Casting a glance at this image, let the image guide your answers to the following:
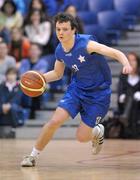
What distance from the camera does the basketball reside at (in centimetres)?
756

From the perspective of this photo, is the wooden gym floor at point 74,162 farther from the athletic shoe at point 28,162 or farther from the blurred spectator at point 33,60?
the blurred spectator at point 33,60

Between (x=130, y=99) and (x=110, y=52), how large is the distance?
5.49 m

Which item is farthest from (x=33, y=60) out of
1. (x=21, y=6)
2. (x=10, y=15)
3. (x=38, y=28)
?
(x=21, y=6)

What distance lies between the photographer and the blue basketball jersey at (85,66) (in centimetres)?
752

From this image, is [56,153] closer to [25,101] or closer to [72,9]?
[25,101]

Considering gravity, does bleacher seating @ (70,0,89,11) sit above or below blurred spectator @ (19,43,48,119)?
above

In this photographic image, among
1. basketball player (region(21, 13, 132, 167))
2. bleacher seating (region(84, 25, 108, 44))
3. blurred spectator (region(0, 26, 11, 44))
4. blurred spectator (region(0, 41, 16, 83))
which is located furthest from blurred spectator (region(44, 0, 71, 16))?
basketball player (region(21, 13, 132, 167))

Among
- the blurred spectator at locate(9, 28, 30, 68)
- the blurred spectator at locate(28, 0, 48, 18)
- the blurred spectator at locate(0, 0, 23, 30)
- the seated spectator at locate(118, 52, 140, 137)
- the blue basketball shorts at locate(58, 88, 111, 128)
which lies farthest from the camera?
the blurred spectator at locate(0, 0, 23, 30)

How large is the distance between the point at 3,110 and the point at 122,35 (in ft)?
13.1

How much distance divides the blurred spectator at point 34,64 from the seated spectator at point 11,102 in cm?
29

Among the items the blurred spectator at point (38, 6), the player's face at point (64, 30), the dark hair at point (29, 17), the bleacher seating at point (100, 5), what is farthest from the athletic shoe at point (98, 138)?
the bleacher seating at point (100, 5)

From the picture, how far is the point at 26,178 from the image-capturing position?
6.36 metres

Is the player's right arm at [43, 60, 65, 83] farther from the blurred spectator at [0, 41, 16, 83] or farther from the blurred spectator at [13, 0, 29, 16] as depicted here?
the blurred spectator at [13, 0, 29, 16]

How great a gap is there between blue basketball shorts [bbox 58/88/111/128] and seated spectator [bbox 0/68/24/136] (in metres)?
5.22
